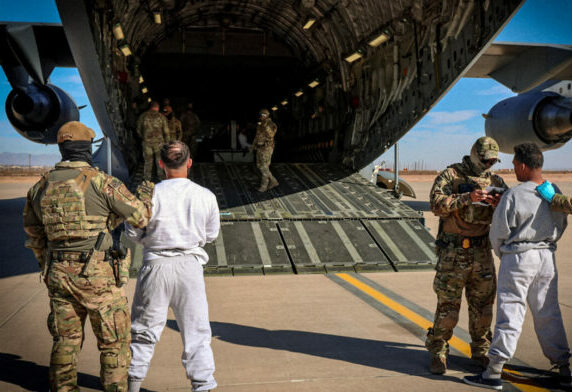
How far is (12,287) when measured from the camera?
662 centimetres

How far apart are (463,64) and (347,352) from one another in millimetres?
5610

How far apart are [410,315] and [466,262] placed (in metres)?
1.71

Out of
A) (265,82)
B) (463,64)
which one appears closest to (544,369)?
(463,64)

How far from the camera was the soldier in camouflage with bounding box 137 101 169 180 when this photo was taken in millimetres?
10914

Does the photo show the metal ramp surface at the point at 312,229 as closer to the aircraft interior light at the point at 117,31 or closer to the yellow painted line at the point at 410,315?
the yellow painted line at the point at 410,315

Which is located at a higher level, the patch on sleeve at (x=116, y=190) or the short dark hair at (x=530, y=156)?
the short dark hair at (x=530, y=156)

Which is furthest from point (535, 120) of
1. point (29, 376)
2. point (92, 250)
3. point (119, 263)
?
point (29, 376)

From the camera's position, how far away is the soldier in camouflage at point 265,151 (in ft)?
35.8

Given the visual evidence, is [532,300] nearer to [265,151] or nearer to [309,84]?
[265,151]

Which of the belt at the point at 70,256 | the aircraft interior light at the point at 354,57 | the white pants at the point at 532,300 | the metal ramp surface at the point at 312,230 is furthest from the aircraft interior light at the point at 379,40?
the belt at the point at 70,256

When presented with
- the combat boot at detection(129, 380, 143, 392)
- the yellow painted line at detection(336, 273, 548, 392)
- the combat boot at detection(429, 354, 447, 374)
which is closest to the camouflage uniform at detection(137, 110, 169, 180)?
the yellow painted line at detection(336, 273, 548, 392)

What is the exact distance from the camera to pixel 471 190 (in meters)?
3.96

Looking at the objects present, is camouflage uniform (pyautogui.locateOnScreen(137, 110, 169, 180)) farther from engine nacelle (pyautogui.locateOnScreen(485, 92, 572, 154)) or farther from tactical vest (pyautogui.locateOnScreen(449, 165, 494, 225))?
engine nacelle (pyautogui.locateOnScreen(485, 92, 572, 154))

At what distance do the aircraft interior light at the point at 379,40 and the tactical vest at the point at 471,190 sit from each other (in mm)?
7083
